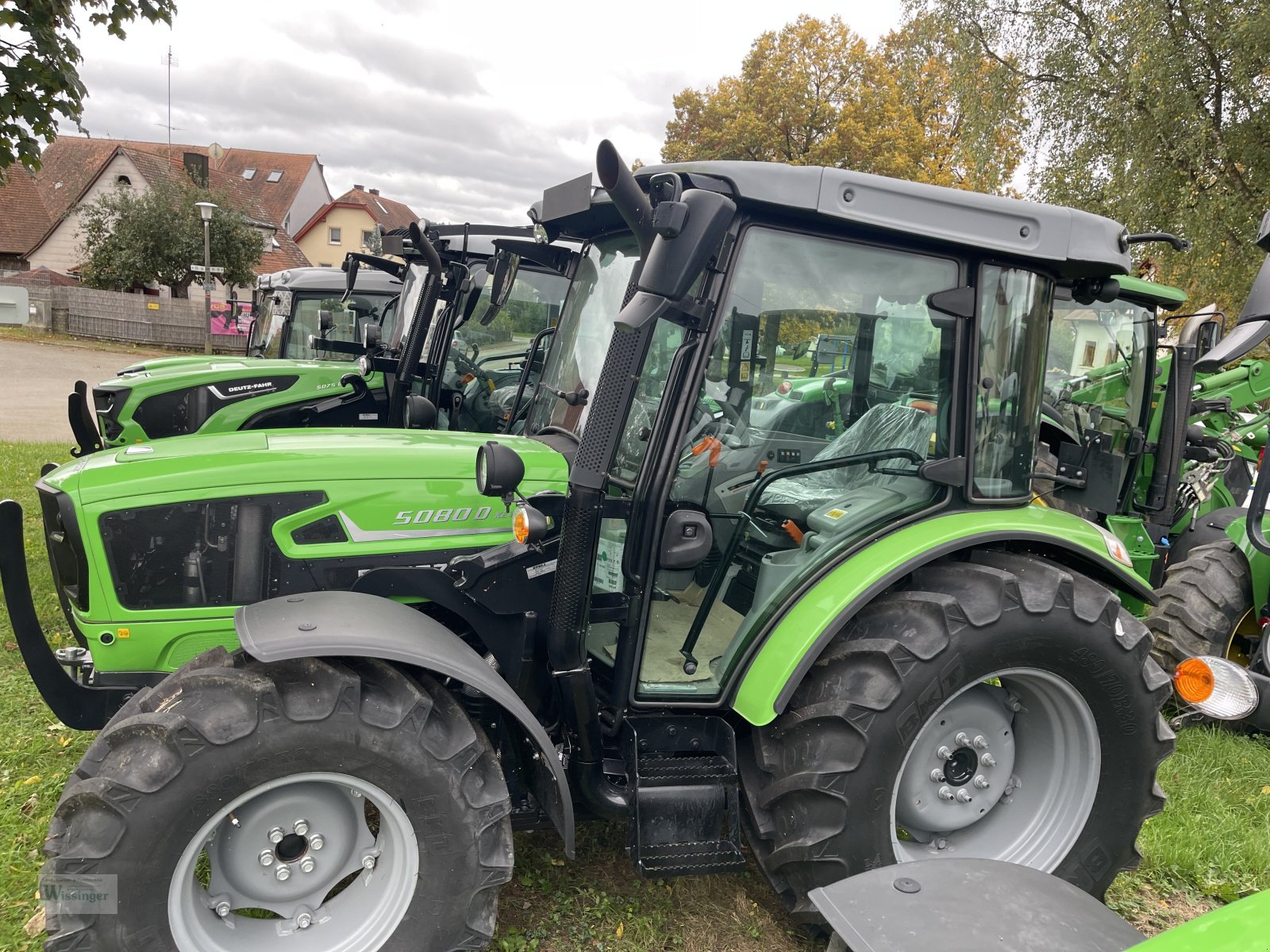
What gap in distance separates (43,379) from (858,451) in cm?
1970

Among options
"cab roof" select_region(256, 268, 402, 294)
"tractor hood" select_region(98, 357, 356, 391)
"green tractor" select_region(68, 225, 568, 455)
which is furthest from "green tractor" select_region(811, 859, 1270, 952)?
"cab roof" select_region(256, 268, 402, 294)

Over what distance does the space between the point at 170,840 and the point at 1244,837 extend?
387cm

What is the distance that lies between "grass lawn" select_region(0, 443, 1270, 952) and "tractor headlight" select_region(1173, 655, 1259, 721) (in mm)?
338

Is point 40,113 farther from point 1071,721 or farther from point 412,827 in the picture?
point 1071,721

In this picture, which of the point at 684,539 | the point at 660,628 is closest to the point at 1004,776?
the point at 660,628

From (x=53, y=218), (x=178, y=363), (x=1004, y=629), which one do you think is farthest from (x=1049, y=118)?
(x=53, y=218)

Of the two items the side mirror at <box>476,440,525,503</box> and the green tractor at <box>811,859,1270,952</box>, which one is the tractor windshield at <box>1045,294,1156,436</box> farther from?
the green tractor at <box>811,859,1270,952</box>

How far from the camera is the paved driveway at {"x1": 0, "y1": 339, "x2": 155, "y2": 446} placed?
1222 centimetres

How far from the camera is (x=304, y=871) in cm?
237

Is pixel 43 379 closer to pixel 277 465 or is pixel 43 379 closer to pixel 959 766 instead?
pixel 277 465

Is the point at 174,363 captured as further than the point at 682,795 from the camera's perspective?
Yes

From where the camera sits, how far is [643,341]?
96.8 inches

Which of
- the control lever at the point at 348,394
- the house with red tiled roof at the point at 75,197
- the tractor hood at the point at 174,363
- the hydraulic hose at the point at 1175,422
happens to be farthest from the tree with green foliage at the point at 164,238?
the hydraulic hose at the point at 1175,422

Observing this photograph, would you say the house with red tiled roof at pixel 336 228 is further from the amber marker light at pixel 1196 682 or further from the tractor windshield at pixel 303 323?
the amber marker light at pixel 1196 682
